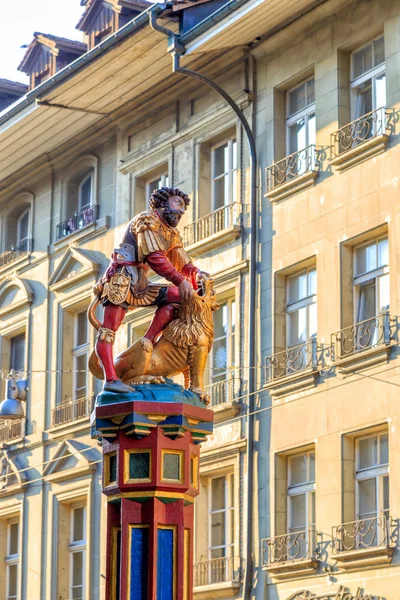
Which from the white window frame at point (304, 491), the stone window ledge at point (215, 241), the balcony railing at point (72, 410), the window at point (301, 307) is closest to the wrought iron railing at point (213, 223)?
the stone window ledge at point (215, 241)

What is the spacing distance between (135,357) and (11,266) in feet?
82.4

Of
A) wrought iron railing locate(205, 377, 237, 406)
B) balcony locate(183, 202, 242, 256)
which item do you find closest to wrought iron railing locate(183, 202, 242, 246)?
balcony locate(183, 202, 242, 256)

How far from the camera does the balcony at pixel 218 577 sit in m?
27.8

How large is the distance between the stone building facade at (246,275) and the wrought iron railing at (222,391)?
1.6 inches

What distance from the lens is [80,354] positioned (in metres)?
35.1

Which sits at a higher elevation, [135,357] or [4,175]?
[4,175]

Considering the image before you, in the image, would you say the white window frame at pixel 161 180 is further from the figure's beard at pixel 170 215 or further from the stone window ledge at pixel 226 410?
the figure's beard at pixel 170 215

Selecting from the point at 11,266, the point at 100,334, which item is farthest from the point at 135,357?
the point at 11,266

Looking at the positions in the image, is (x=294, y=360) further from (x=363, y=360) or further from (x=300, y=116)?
(x=300, y=116)

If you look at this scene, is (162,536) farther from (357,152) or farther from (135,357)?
(357,152)

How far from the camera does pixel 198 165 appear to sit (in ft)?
102

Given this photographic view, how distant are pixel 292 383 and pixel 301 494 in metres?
1.86

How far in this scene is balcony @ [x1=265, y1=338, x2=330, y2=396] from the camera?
26.7 m

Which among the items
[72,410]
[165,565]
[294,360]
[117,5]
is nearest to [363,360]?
[294,360]
